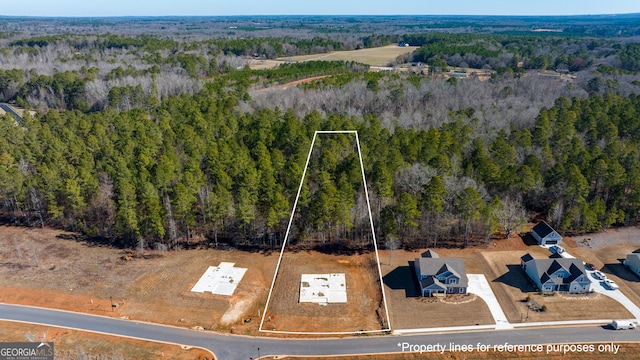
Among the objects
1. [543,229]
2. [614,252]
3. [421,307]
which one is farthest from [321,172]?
[614,252]

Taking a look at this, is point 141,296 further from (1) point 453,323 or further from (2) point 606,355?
(2) point 606,355

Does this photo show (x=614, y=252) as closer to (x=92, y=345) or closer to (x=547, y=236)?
(x=547, y=236)

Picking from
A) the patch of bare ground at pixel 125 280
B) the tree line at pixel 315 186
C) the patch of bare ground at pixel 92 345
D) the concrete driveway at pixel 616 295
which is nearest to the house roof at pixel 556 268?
the concrete driveway at pixel 616 295

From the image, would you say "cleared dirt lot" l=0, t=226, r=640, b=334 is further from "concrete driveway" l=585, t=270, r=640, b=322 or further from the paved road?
the paved road

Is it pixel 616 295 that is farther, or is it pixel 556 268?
pixel 556 268

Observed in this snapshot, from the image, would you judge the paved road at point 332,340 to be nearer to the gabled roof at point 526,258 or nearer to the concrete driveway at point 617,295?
the concrete driveway at point 617,295

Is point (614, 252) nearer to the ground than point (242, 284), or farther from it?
farther from it

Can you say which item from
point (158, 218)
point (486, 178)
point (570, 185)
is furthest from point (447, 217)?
point (158, 218)
